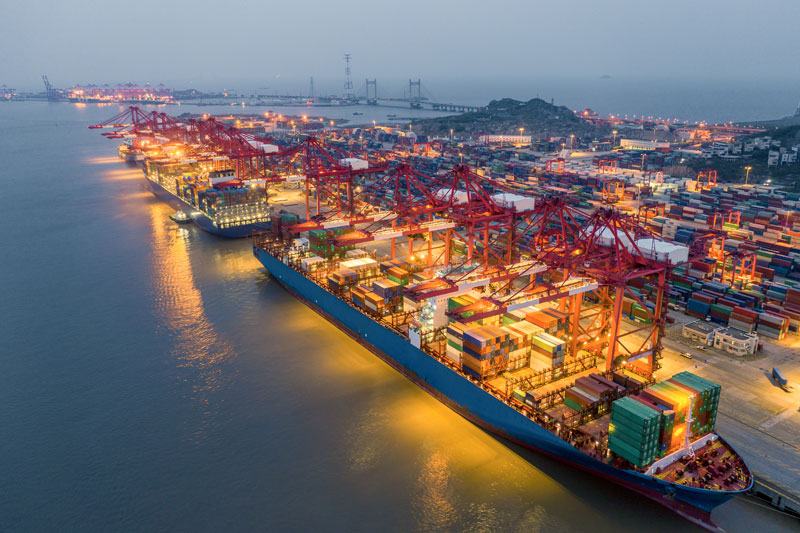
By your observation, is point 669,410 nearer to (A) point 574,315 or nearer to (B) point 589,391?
Result: (B) point 589,391

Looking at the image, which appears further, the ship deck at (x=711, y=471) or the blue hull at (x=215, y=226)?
the blue hull at (x=215, y=226)

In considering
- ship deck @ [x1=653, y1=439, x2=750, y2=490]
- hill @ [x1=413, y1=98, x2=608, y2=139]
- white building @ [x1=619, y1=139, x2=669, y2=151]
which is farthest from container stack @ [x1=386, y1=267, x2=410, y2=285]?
hill @ [x1=413, y1=98, x2=608, y2=139]

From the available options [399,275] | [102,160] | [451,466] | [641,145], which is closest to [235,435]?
[451,466]

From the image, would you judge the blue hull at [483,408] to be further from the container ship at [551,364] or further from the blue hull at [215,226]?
the blue hull at [215,226]

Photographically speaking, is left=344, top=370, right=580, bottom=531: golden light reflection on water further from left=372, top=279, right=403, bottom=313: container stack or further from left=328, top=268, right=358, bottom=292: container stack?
left=328, top=268, right=358, bottom=292: container stack

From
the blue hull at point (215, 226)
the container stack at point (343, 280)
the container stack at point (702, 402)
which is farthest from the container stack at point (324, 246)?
the container stack at point (702, 402)
